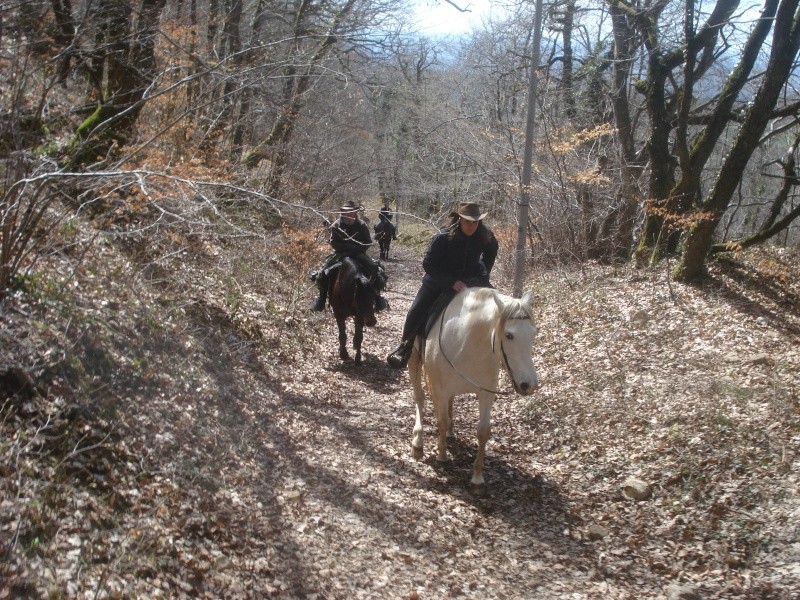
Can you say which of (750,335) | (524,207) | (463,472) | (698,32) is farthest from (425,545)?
(698,32)

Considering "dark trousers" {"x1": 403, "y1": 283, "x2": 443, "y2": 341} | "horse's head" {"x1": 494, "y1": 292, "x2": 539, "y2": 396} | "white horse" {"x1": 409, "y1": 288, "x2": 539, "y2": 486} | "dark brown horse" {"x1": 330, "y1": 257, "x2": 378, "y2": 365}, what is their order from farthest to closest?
"dark brown horse" {"x1": 330, "y1": 257, "x2": 378, "y2": 365} < "dark trousers" {"x1": 403, "y1": 283, "x2": 443, "y2": 341} < "white horse" {"x1": 409, "y1": 288, "x2": 539, "y2": 486} < "horse's head" {"x1": 494, "y1": 292, "x2": 539, "y2": 396}

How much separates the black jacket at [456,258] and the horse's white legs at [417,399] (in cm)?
101

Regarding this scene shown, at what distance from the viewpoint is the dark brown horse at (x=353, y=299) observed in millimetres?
10562

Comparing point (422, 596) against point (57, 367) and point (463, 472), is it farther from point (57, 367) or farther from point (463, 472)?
point (57, 367)

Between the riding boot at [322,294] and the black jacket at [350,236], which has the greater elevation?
the black jacket at [350,236]

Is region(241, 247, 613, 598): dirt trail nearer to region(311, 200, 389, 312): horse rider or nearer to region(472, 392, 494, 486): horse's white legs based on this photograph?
region(472, 392, 494, 486): horse's white legs

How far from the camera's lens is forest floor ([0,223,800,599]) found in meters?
4.41

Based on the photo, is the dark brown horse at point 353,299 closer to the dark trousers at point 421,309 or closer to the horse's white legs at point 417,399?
the horse's white legs at point 417,399

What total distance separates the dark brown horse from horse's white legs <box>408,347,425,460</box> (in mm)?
2908

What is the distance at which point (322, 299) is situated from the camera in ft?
Result: 36.5

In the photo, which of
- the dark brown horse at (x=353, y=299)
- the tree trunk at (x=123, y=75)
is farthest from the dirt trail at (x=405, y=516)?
the tree trunk at (x=123, y=75)

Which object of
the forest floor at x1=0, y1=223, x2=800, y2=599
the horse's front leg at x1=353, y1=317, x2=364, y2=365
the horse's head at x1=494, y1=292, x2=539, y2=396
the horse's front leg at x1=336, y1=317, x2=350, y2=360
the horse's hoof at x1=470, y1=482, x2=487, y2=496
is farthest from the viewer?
the horse's front leg at x1=336, y1=317, x2=350, y2=360

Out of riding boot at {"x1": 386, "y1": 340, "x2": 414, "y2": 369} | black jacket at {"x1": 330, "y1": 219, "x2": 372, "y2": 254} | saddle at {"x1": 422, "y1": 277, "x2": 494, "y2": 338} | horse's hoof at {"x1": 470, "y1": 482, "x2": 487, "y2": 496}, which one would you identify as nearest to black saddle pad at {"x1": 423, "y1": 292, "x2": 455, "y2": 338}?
saddle at {"x1": 422, "y1": 277, "x2": 494, "y2": 338}

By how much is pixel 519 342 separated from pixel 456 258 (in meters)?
1.88
